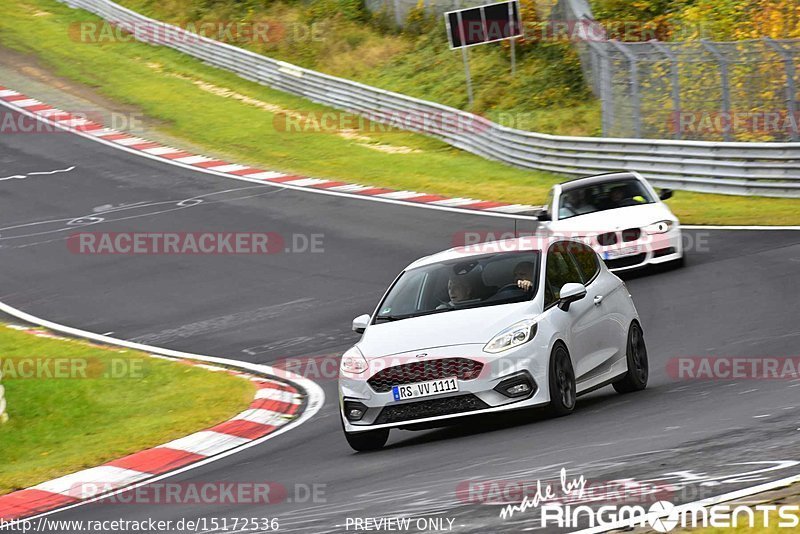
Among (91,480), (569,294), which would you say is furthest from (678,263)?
(91,480)

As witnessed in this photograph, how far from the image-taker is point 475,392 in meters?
10.0

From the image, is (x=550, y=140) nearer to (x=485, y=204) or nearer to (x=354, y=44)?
(x=485, y=204)

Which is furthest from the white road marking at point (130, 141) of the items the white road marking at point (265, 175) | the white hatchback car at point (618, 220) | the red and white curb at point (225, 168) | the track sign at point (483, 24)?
the white hatchback car at point (618, 220)

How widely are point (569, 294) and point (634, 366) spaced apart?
1492 millimetres

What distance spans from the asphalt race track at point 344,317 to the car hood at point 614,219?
79cm

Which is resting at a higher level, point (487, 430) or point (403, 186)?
point (487, 430)

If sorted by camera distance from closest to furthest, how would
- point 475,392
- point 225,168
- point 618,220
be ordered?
point 475,392 < point 618,220 < point 225,168

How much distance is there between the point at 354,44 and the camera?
42.9 metres

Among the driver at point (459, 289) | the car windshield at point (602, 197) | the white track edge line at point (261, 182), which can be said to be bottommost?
the white track edge line at point (261, 182)

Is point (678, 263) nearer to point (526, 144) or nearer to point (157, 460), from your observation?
point (157, 460)

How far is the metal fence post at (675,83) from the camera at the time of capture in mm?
27391

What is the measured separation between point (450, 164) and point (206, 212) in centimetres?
707

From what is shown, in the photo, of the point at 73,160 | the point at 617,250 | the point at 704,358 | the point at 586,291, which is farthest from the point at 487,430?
the point at 73,160

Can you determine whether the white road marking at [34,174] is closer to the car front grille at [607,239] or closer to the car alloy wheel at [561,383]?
the car front grille at [607,239]
